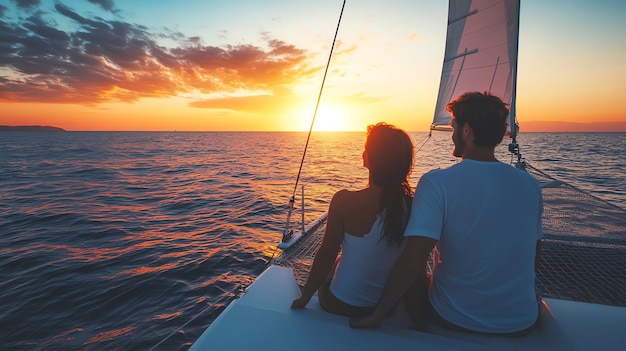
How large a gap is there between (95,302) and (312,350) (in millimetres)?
5302

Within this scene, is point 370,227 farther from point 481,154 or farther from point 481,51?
point 481,51

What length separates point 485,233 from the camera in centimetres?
163

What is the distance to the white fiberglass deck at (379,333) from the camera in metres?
1.71

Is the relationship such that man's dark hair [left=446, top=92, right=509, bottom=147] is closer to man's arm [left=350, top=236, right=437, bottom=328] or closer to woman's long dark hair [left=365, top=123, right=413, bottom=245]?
woman's long dark hair [left=365, top=123, right=413, bottom=245]

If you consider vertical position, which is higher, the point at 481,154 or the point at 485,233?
the point at 481,154

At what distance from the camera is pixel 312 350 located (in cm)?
167

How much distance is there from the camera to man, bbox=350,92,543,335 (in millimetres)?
1601

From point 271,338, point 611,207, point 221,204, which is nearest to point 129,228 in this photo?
point 221,204

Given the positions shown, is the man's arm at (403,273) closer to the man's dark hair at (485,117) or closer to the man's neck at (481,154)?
the man's neck at (481,154)

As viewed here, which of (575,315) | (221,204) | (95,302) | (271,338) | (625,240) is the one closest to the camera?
(271,338)

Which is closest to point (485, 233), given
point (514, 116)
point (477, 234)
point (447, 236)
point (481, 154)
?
point (477, 234)

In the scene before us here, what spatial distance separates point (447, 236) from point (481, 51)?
7.79m

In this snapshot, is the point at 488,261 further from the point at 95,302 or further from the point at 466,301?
the point at 95,302

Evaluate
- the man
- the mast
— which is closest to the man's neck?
the man
